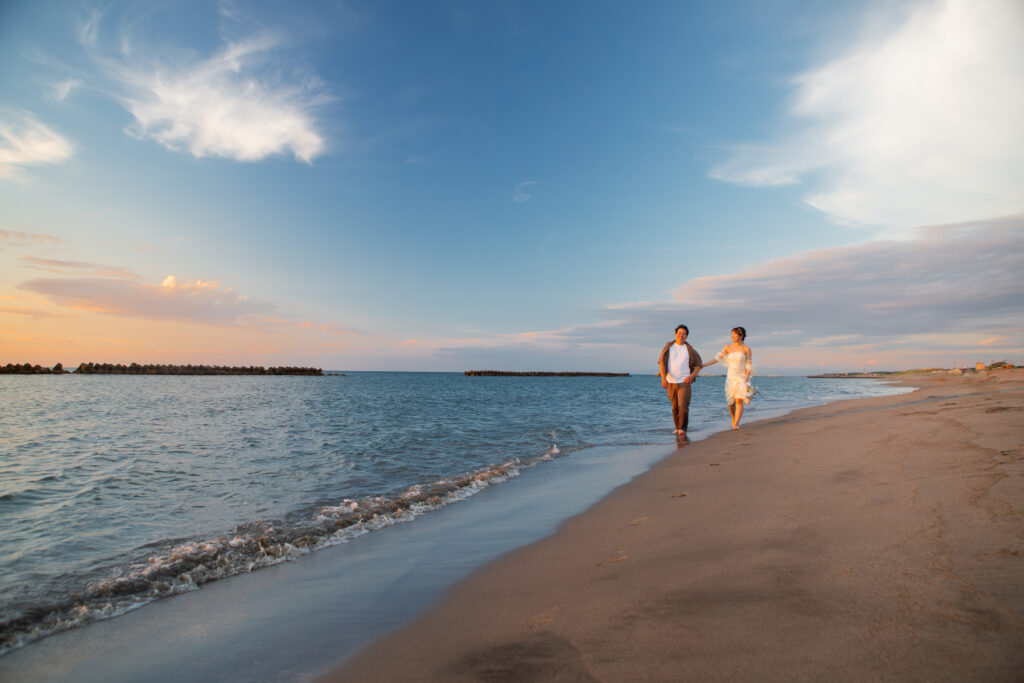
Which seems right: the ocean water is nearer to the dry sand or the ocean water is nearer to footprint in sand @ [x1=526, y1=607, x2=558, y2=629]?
the dry sand

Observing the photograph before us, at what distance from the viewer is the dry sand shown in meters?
2.16

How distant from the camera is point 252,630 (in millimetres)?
3434

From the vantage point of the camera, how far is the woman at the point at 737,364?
38.3 ft

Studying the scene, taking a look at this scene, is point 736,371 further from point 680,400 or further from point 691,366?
point 680,400

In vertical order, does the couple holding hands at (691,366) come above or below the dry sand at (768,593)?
above

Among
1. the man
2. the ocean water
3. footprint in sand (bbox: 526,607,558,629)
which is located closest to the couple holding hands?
the man

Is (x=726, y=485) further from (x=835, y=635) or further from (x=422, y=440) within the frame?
(x=422, y=440)

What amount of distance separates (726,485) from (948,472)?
2.28 m

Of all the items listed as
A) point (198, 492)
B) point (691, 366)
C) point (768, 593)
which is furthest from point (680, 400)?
point (198, 492)

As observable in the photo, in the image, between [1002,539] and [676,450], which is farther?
[676,450]

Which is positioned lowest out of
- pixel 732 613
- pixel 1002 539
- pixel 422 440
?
pixel 422 440

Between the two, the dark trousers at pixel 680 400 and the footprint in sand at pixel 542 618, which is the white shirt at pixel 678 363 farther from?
the footprint in sand at pixel 542 618

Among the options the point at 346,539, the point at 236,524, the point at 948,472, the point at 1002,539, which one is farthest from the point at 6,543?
the point at 948,472

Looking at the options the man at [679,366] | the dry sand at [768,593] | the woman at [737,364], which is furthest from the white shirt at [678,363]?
the dry sand at [768,593]
